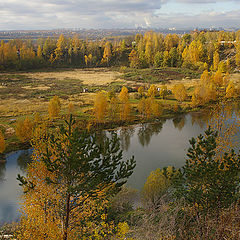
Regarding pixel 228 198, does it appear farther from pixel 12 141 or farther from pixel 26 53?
pixel 26 53

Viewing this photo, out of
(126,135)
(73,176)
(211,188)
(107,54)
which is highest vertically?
(107,54)

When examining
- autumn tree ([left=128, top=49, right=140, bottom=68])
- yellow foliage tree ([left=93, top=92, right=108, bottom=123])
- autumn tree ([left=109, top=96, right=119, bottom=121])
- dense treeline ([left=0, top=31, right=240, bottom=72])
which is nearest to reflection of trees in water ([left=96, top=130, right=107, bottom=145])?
yellow foliage tree ([left=93, top=92, right=108, bottom=123])

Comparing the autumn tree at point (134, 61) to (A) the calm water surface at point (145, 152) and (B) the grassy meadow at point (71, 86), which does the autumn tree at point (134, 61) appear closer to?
(B) the grassy meadow at point (71, 86)

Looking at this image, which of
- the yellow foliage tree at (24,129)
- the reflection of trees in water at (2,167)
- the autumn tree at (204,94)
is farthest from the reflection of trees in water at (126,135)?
the autumn tree at (204,94)

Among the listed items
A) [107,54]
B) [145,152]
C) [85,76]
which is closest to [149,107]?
[145,152]

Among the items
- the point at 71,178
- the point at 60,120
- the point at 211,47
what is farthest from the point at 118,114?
the point at 211,47

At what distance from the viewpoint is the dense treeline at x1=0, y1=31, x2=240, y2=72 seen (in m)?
65.6

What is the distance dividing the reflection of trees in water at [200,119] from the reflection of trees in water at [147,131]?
4207 millimetres

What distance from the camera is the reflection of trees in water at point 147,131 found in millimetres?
25694

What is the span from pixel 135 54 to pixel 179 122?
49426mm

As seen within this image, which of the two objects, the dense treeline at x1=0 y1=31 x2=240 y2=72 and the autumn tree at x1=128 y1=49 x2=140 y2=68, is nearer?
the dense treeline at x1=0 y1=31 x2=240 y2=72

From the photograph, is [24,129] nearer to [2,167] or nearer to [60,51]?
[2,167]

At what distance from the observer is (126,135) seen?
26781mm

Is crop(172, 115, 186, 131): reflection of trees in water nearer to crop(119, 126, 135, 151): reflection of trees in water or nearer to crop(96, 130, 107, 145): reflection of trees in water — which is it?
crop(119, 126, 135, 151): reflection of trees in water
